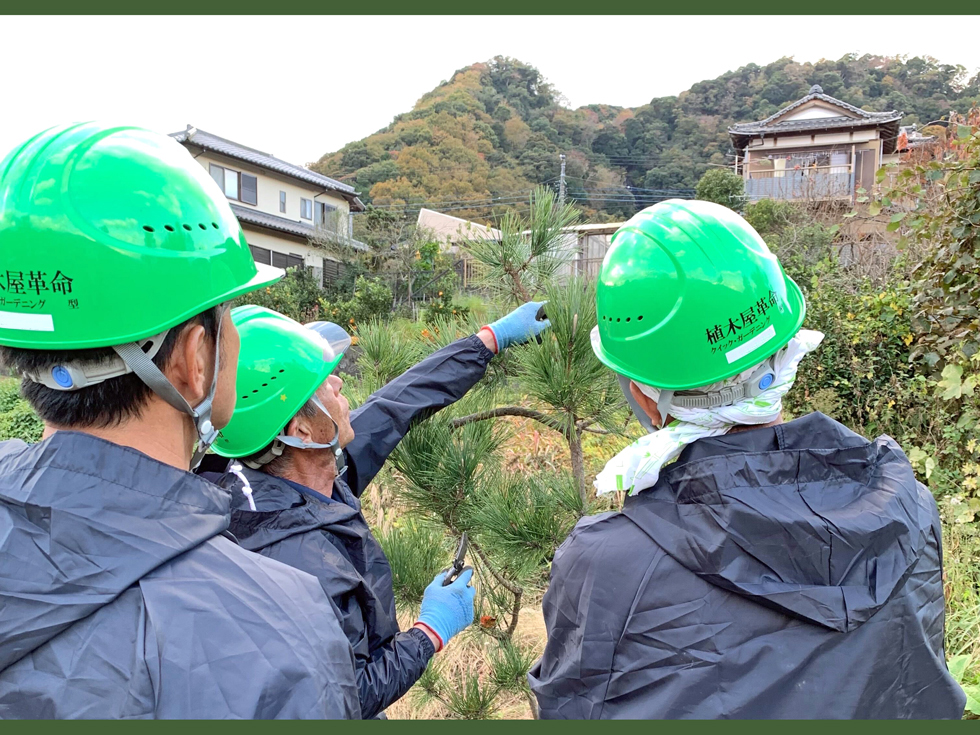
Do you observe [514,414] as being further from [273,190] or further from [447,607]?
[273,190]

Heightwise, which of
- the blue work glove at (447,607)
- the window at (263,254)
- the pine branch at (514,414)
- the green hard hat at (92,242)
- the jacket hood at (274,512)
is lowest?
the window at (263,254)

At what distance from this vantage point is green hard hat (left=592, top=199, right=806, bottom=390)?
1321 millimetres

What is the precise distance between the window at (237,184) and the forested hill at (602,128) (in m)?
4.67

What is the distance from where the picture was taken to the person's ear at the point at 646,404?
1.43 metres

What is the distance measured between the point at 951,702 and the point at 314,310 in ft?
52.7

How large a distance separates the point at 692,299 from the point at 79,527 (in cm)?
110

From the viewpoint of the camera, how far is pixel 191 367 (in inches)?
45.3

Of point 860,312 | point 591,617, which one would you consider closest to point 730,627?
point 591,617

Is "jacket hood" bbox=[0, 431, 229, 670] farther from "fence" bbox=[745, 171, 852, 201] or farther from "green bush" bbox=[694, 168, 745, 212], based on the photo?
"fence" bbox=[745, 171, 852, 201]

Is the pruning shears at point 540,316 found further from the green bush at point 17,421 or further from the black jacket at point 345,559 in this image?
the green bush at point 17,421

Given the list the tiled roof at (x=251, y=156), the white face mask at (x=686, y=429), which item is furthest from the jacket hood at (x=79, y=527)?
the tiled roof at (x=251, y=156)

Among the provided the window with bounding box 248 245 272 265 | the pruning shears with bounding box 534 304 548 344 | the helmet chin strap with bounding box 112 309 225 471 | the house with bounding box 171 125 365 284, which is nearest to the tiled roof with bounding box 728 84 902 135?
the house with bounding box 171 125 365 284

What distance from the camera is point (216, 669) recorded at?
900 mm

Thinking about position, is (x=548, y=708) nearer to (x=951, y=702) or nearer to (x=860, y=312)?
(x=951, y=702)
